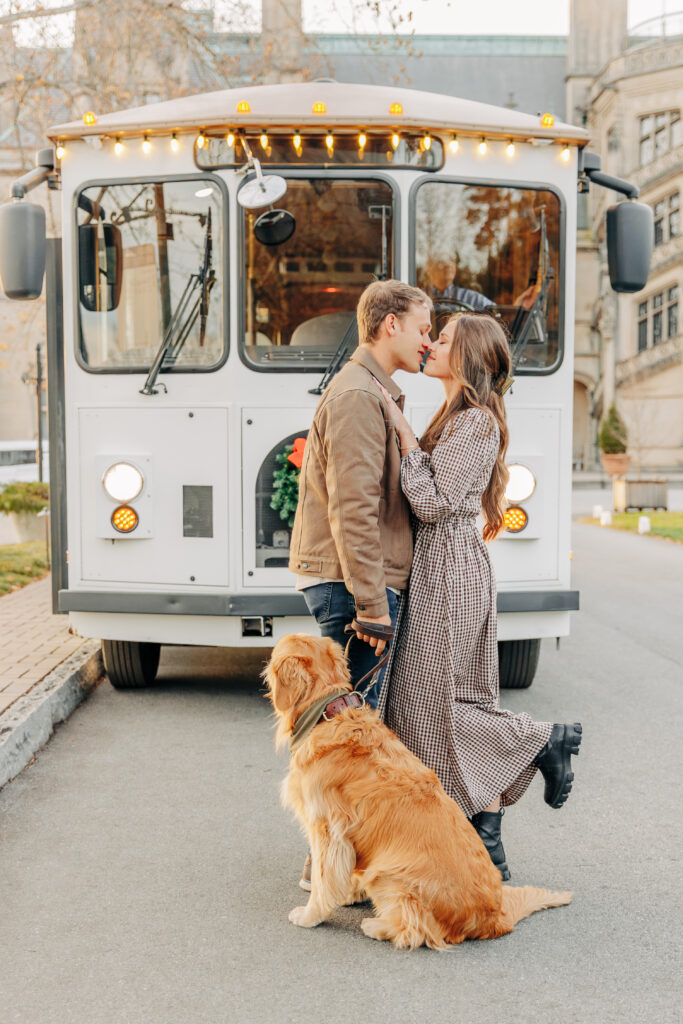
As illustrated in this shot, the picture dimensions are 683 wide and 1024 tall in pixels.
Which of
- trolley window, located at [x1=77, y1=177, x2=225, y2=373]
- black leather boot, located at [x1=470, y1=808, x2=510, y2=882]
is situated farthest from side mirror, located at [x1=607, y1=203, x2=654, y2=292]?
black leather boot, located at [x1=470, y1=808, x2=510, y2=882]

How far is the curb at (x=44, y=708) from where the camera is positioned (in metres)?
5.26

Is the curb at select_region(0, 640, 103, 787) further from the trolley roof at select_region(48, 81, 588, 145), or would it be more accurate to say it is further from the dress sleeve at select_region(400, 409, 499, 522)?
the trolley roof at select_region(48, 81, 588, 145)

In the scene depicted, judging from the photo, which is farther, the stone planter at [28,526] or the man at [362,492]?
the stone planter at [28,526]

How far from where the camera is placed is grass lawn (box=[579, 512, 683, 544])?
64.0ft

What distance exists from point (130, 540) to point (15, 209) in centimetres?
193

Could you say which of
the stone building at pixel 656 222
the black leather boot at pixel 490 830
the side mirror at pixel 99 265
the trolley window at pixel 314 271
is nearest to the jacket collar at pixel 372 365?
the black leather boot at pixel 490 830

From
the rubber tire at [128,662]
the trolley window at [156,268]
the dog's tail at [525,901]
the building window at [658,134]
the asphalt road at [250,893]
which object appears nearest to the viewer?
the asphalt road at [250,893]

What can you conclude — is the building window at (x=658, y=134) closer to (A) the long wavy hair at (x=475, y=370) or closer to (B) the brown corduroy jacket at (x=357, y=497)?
(A) the long wavy hair at (x=475, y=370)

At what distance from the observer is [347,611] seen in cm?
381

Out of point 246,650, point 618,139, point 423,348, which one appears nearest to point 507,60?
point 618,139

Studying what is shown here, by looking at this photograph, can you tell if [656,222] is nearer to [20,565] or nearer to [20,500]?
[20,500]

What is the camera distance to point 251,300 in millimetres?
6176

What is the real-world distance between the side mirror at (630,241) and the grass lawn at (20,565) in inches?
290

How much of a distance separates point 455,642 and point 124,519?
9.62 ft
